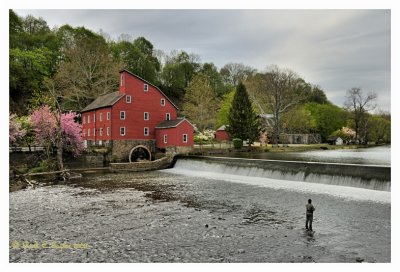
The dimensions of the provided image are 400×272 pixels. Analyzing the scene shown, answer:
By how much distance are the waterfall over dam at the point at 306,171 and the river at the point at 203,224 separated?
2.09ft

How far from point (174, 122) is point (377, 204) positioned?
2624 cm

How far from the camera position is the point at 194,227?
12.2 metres

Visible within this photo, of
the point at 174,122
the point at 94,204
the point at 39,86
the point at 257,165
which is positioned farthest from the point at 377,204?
the point at 39,86

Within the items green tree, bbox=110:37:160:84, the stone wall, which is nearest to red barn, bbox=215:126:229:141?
green tree, bbox=110:37:160:84

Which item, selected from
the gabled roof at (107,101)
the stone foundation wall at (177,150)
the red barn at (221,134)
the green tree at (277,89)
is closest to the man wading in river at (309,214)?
the stone foundation wall at (177,150)

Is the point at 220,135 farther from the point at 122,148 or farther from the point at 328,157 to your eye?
the point at 122,148

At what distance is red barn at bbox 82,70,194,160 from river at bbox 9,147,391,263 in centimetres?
1649

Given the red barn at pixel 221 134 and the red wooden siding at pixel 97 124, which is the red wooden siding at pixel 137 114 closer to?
the red wooden siding at pixel 97 124

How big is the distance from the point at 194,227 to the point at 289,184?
414 inches

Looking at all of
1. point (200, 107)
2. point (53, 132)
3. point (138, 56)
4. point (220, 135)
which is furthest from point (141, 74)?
point (53, 132)

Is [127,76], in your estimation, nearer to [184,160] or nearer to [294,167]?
[184,160]

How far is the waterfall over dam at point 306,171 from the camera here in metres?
17.8

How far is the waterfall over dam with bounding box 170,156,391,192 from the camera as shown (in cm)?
1775

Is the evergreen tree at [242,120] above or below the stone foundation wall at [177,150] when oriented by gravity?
above
